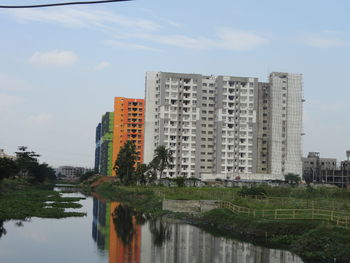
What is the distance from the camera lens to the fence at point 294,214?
1778 inches

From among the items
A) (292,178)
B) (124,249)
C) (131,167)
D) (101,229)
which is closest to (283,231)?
(124,249)

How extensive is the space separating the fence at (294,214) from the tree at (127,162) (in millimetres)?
72753

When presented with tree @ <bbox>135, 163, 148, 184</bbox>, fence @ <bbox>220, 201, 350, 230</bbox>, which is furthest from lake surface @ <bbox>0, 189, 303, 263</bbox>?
tree @ <bbox>135, 163, 148, 184</bbox>

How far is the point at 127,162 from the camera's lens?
438 feet

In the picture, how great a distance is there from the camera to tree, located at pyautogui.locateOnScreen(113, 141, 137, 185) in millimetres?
132875

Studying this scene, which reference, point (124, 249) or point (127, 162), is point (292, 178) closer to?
point (127, 162)

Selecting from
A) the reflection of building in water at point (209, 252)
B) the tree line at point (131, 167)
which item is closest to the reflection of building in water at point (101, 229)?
the reflection of building in water at point (209, 252)

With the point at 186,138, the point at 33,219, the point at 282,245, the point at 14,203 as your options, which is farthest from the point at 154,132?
the point at 282,245

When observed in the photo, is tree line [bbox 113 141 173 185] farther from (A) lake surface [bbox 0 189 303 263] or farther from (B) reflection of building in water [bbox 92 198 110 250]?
(A) lake surface [bbox 0 189 303 263]

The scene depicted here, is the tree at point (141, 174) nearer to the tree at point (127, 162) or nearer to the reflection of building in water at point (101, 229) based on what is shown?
the tree at point (127, 162)

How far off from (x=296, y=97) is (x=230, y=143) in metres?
27.2

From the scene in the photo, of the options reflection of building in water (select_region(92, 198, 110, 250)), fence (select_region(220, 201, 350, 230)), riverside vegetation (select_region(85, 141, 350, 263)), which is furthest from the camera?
reflection of building in water (select_region(92, 198, 110, 250))

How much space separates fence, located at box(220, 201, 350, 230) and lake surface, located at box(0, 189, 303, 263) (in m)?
6.25

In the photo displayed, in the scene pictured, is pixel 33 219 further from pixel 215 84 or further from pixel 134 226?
pixel 215 84
